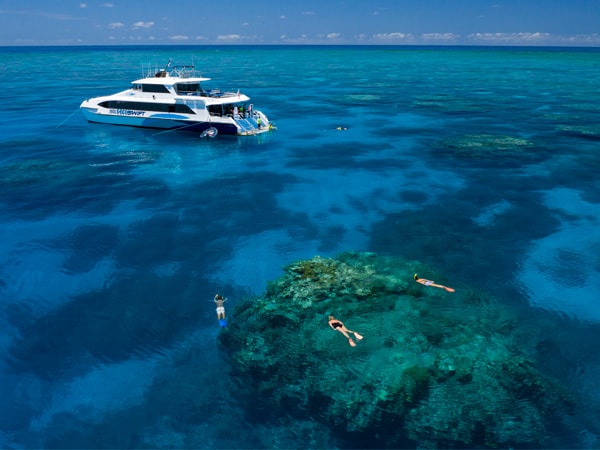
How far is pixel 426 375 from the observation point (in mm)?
12648

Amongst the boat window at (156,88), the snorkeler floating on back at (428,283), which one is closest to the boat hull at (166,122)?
the boat window at (156,88)

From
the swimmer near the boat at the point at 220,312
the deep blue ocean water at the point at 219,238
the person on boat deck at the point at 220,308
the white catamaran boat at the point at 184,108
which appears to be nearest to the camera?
the deep blue ocean water at the point at 219,238

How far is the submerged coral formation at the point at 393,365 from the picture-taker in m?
11.5

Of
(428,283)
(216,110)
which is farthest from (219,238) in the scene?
(216,110)

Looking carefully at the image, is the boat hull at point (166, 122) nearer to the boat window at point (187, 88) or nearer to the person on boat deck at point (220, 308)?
the boat window at point (187, 88)

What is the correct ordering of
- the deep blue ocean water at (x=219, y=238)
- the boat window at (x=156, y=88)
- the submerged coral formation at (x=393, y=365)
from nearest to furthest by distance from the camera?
the submerged coral formation at (x=393, y=365), the deep blue ocean water at (x=219, y=238), the boat window at (x=156, y=88)

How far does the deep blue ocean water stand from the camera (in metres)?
12.8

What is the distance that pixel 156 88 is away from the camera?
4312 centimetres

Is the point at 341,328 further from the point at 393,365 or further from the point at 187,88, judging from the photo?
the point at 187,88

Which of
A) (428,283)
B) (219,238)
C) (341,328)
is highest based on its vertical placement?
(428,283)

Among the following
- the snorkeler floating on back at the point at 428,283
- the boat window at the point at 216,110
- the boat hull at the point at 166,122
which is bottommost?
the snorkeler floating on back at the point at 428,283

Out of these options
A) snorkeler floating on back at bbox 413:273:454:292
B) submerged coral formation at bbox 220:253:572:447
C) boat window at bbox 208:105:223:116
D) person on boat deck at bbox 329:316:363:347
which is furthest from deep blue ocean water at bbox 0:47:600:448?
person on boat deck at bbox 329:316:363:347

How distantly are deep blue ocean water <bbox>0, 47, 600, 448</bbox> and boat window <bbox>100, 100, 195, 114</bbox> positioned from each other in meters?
2.58

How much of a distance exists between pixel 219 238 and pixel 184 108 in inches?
1002
